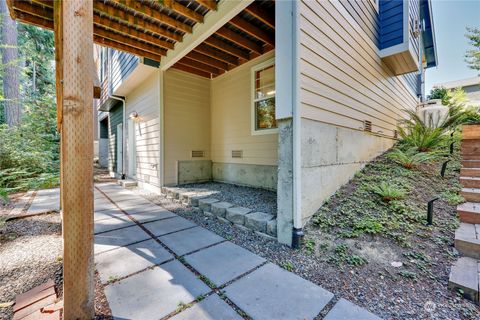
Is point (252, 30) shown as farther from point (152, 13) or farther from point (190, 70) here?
point (190, 70)

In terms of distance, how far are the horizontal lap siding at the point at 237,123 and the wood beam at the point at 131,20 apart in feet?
5.20

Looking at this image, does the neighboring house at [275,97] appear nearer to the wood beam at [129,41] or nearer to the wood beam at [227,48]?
the wood beam at [227,48]

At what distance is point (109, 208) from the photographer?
12.7 feet

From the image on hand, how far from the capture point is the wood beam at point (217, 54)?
14.1ft

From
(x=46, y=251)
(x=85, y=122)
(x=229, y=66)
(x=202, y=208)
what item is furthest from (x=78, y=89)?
(x=229, y=66)

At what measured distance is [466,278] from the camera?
5.14ft

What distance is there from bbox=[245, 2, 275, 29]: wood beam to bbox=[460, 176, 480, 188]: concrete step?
3703mm

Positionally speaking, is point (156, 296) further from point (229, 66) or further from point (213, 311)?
point (229, 66)

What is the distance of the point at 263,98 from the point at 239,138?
1077mm

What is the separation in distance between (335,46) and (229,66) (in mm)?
2737

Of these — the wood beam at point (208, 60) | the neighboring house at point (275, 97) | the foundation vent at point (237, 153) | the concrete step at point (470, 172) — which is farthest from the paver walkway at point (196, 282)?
the wood beam at point (208, 60)

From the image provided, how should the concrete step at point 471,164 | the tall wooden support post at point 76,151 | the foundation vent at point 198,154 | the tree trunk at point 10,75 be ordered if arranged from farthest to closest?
the tree trunk at point 10,75, the foundation vent at point 198,154, the concrete step at point 471,164, the tall wooden support post at point 76,151

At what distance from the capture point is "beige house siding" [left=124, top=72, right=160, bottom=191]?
5027mm

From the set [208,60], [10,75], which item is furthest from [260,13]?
[10,75]
